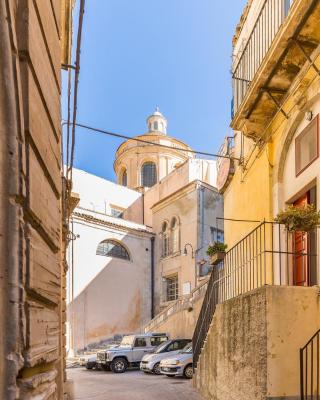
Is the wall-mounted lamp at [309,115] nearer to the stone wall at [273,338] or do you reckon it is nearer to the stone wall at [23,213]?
the stone wall at [273,338]

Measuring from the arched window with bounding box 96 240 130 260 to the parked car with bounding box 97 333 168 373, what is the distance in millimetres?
8945

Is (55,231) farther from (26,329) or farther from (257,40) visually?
(257,40)

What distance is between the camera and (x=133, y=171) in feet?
137

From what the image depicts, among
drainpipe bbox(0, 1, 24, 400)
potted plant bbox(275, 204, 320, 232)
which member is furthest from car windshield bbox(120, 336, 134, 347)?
drainpipe bbox(0, 1, 24, 400)

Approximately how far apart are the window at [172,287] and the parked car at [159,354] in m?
11.1

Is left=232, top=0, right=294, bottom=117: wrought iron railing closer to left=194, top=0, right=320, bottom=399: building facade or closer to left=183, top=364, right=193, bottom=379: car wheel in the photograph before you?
left=194, top=0, right=320, bottom=399: building facade

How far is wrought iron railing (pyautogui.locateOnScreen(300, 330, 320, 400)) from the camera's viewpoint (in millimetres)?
6898

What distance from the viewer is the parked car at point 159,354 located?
60.4 feet

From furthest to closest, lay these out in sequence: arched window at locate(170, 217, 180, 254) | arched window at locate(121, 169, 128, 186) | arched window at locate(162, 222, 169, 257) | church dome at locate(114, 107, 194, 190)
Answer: arched window at locate(121, 169, 128, 186), church dome at locate(114, 107, 194, 190), arched window at locate(162, 222, 169, 257), arched window at locate(170, 217, 180, 254)

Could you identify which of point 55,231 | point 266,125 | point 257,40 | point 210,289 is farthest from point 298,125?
point 55,231

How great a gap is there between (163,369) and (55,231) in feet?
51.7

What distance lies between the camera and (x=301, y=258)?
884 cm

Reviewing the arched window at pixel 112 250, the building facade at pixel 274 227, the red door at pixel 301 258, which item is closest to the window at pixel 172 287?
the arched window at pixel 112 250

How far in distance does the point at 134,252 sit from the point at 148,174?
38.0 feet
